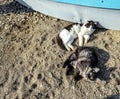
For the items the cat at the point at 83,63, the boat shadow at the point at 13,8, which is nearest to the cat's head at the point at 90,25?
the cat at the point at 83,63

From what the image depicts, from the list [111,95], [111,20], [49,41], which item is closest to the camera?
[111,95]

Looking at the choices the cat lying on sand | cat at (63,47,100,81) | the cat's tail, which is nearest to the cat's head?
the cat lying on sand

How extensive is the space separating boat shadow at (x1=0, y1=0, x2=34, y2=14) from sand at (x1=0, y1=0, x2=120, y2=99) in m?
0.02

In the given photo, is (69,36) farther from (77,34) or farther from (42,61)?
(42,61)

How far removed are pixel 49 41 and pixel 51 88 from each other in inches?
27.7

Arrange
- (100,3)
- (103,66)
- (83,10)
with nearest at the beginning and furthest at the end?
1. (100,3)
2. (103,66)
3. (83,10)

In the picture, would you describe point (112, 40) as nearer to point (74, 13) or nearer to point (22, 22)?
point (74, 13)

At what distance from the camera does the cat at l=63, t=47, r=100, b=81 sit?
4.28 metres

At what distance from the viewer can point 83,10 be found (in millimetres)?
4539

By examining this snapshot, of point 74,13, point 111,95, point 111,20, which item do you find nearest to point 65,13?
point 74,13

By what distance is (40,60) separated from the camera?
4.61 meters

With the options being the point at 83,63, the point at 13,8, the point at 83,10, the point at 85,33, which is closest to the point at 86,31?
the point at 85,33

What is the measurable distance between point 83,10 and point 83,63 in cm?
63

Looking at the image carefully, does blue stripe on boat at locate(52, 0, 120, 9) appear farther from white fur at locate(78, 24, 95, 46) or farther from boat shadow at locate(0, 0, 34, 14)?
boat shadow at locate(0, 0, 34, 14)
